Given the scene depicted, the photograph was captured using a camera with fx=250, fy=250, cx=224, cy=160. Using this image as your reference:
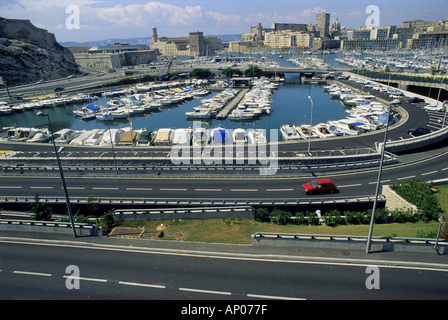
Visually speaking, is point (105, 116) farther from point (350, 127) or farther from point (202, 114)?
point (350, 127)

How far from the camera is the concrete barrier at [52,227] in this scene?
16.1 metres

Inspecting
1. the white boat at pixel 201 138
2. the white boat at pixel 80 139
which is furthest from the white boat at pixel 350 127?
the white boat at pixel 80 139

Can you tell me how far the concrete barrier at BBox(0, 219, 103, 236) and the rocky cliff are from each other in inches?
3950

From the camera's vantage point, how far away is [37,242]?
1541cm

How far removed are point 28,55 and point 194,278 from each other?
12309 cm

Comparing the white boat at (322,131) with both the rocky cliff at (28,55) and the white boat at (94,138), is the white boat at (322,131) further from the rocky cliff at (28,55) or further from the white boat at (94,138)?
the rocky cliff at (28,55)

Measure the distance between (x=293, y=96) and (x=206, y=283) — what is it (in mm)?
78630

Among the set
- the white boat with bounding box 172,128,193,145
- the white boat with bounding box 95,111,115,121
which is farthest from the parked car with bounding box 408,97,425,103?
the white boat with bounding box 95,111,115,121

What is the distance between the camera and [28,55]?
3853 inches

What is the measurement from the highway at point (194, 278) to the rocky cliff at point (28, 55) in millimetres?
106332

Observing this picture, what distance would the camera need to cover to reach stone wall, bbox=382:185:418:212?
19125 mm

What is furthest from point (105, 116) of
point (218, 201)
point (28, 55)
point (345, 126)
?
point (28, 55)

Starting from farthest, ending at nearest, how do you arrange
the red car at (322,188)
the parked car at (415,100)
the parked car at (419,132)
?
the parked car at (415,100) < the parked car at (419,132) < the red car at (322,188)

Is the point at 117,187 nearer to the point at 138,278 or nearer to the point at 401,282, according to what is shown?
the point at 138,278
